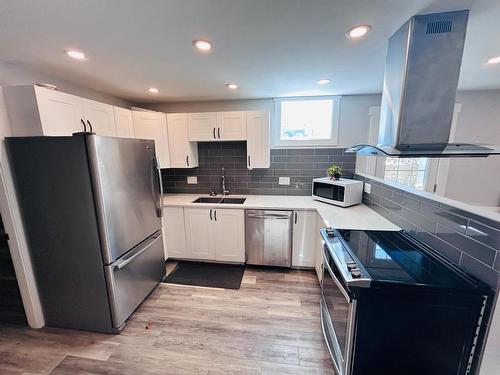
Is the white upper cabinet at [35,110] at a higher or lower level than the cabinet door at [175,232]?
higher

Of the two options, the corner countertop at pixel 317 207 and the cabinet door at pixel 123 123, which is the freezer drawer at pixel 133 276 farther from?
the cabinet door at pixel 123 123

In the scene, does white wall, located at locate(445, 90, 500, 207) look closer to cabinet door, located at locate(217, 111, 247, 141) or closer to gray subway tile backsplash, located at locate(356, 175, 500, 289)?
gray subway tile backsplash, located at locate(356, 175, 500, 289)

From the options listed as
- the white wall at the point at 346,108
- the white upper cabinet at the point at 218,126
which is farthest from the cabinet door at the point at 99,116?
the white wall at the point at 346,108

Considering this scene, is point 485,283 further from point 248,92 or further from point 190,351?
point 248,92

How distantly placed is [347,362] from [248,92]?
8.97 ft

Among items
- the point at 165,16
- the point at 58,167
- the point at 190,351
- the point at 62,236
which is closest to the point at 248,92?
the point at 165,16

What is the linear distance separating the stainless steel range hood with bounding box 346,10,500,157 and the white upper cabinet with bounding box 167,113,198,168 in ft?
7.88

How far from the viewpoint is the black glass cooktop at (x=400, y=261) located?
1.03 metres

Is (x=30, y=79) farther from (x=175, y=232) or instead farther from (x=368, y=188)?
(x=368, y=188)

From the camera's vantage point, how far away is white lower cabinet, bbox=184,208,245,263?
2.66 metres

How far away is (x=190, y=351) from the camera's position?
64.6 inches

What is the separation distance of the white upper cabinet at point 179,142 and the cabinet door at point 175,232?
0.70 metres

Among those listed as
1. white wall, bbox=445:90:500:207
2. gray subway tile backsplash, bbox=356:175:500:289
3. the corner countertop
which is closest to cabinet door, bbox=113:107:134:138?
the corner countertop

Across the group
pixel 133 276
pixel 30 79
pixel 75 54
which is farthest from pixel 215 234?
pixel 30 79
